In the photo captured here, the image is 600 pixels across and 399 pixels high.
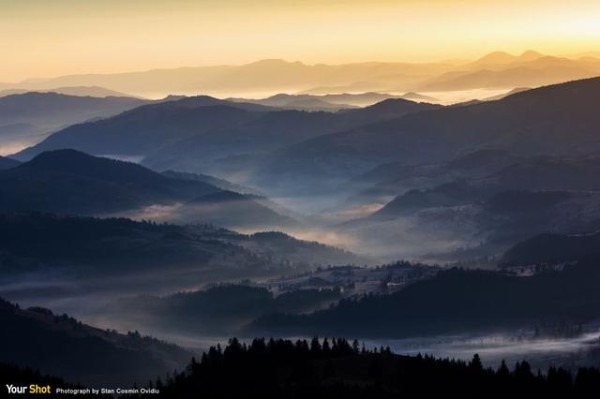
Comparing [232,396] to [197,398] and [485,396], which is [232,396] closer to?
[197,398]

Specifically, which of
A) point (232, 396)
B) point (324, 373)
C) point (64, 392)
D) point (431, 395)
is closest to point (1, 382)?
point (64, 392)

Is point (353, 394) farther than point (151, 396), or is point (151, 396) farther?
point (151, 396)

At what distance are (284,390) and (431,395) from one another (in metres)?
25.6

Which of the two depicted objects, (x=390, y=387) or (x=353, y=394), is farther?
(x=390, y=387)

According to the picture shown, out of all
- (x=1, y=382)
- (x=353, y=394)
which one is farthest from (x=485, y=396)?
(x=1, y=382)

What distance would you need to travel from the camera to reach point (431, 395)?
19212 centimetres

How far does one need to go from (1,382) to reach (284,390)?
50.0 meters

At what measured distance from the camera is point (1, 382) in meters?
195

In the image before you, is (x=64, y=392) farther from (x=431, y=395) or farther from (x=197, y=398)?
(x=431, y=395)

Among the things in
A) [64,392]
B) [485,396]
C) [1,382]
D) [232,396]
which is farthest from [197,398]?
[485,396]

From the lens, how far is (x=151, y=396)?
196000 millimetres

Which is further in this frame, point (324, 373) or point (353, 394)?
point (324, 373)

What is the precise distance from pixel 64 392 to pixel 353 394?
49004 millimetres

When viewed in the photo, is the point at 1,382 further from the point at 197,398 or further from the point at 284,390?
the point at 284,390
